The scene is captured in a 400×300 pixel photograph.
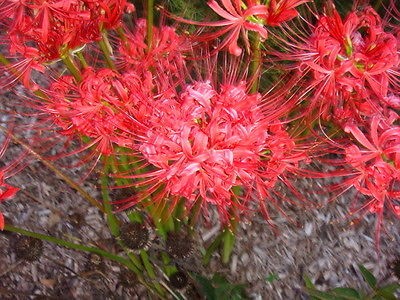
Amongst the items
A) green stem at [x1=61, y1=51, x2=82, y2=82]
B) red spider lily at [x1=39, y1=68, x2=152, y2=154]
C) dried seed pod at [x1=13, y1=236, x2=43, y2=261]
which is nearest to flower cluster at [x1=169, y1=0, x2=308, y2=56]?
red spider lily at [x1=39, y1=68, x2=152, y2=154]

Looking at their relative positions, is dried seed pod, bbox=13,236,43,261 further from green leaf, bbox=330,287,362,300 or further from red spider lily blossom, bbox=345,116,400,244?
red spider lily blossom, bbox=345,116,400,244

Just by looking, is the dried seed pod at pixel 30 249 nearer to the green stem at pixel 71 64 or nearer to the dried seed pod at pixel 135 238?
the dried seed pod at pixel 135 238

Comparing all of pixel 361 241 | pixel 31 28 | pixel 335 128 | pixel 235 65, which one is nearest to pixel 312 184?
pixel 361 241

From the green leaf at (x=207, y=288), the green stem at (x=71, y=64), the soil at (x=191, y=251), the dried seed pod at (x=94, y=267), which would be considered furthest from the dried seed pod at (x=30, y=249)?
the green stem at (x=71, y=64)

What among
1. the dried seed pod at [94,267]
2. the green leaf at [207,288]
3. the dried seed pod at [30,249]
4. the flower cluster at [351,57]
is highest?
the flower cluster at [351,57]

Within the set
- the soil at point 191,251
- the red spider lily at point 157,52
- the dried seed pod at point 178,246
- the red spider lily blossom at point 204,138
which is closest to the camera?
the red spider lily blossom at point 204,138

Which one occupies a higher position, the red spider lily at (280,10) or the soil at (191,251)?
the red spider lily at (280,10)

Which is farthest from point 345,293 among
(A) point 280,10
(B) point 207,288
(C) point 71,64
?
(C) point 71,64
